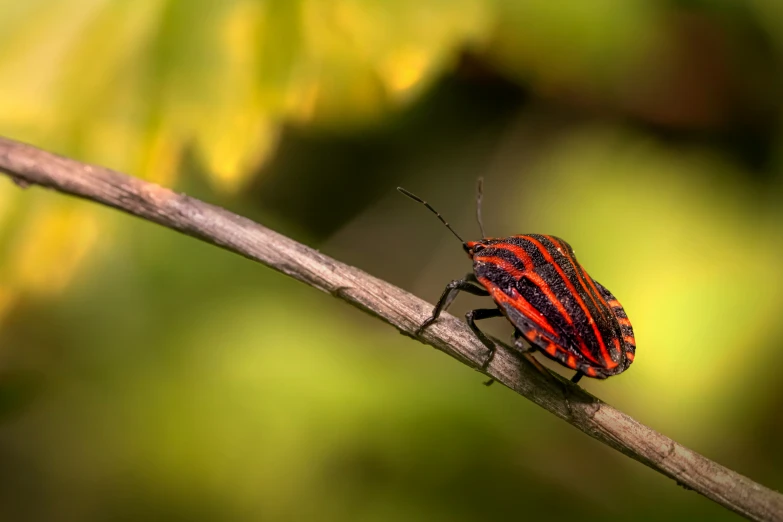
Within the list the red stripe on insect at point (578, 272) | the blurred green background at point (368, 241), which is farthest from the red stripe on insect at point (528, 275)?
the blurred green background at point (368, 241)

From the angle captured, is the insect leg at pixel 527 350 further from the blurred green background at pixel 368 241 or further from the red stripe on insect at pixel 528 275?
the blurred green background at pixel 368 241

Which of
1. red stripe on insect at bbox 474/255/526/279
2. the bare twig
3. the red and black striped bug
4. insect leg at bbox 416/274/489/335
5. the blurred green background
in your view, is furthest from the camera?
the blurred green background

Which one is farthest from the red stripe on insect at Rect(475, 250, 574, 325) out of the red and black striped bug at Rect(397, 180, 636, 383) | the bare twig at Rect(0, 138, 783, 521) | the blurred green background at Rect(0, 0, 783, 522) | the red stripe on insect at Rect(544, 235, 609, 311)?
the blurred green background at Rect(0, 0, 783, 522)

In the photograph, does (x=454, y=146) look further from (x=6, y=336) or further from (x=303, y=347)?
(x=6, y=336)

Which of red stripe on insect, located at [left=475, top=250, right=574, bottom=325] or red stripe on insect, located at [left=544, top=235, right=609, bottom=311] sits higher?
red stripe on insect, located at [left=544, top=235, right=609, bottom=311]

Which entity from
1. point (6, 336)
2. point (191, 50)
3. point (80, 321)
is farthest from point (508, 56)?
point (6, 336)

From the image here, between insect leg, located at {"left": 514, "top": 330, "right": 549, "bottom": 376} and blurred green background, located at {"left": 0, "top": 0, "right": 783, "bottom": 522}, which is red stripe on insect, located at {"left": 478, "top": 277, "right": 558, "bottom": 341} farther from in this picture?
blurred green background, located at {"left": 0, "top": 0, "right": 783, "bottom": 522}

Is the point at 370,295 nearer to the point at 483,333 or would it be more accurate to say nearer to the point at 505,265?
the point at 483,333

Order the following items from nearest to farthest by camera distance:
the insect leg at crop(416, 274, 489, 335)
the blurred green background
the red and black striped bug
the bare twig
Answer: the bare twig
the insect leg at crop(416, 274, 489, 335)
the red and black striped bug
the blurred green background
